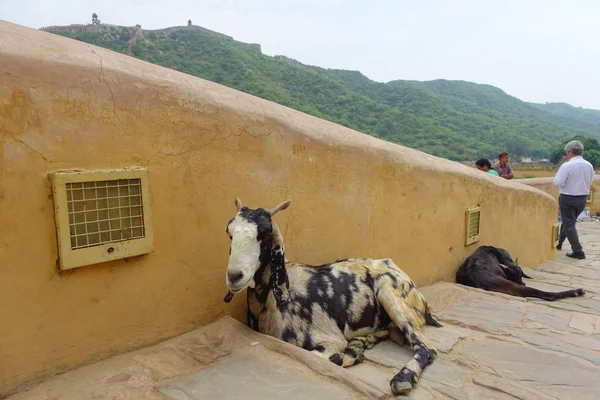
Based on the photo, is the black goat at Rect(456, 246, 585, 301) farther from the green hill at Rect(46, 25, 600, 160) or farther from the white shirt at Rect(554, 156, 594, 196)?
the green hill at Rect(46, 25, 600, 160)

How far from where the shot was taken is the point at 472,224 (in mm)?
6152

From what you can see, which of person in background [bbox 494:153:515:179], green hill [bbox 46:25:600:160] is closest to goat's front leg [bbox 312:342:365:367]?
person in background [bbox 494:153:515:179]

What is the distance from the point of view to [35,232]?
2.25m

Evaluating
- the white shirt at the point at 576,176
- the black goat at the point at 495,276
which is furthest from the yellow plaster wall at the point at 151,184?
the white shirt at the point at 576,176

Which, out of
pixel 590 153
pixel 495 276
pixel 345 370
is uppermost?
pixel 590 153

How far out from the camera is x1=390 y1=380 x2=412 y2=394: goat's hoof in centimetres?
247

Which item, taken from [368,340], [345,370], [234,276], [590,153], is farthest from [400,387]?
[590,153]

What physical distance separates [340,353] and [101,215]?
6.01 ft

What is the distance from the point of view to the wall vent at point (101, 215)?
2.31 m

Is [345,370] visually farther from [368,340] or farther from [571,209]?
[571,209]

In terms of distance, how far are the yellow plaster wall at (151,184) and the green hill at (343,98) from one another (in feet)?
100

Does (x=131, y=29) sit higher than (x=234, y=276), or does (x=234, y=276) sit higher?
(x=131, y=29)

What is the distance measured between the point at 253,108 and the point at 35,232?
1.76 meters

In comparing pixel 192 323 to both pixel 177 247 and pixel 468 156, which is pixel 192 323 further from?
pixel 468 156
